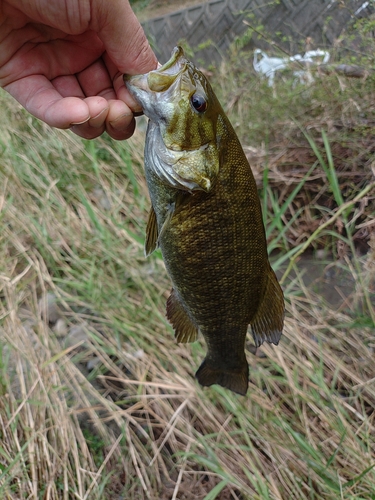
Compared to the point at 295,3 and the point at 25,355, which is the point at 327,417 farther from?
the point at 295,3

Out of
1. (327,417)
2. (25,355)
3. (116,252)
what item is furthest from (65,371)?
(327,417)

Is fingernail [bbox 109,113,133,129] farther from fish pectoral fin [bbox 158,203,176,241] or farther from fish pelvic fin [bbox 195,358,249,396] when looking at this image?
fish pelvic fin [bbox 195,358,249,396]

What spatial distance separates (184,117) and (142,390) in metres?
1.58

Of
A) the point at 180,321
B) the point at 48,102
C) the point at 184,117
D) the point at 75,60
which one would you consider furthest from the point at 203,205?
the point at 75,60

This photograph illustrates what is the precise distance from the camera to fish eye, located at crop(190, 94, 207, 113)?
3.61ft

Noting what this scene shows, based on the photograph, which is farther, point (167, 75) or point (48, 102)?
point (48, 102)

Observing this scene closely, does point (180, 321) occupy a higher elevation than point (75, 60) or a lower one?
lower

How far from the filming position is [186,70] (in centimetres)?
110

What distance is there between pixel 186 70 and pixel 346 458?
5.31 ft

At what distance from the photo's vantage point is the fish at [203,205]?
1110 millimetres

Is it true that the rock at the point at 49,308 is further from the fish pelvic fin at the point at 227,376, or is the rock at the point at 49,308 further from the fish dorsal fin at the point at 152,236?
the fish dorsal fin at the point at 152,236

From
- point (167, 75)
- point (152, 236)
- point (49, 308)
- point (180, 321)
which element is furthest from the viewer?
point (49, 308)

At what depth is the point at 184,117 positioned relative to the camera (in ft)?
3.63

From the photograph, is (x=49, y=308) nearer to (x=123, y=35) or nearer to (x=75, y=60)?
(x=75, y=60)
